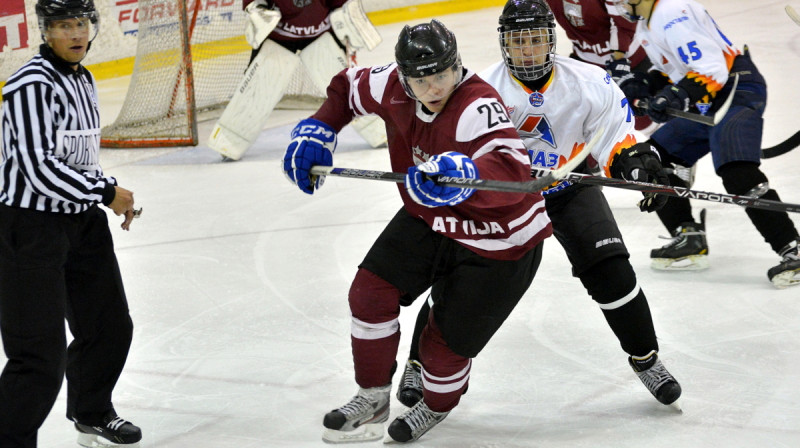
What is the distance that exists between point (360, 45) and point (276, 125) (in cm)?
131

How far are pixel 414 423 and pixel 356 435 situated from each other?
143 mm

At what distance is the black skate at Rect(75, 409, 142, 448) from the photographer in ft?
7.93

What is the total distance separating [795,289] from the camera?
133 inches

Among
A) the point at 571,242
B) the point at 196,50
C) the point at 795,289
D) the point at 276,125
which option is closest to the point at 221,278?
the point at 571,242

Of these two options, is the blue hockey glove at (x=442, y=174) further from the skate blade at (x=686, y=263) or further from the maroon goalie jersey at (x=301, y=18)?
the maroon goalie jersey at (x=301, y=18)

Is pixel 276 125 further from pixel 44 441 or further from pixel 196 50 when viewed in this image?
pixel 44 441

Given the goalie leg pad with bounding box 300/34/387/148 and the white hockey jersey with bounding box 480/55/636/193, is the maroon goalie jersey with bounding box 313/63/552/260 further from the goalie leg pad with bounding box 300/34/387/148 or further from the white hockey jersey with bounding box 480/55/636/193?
the goalie leg pad with bounding box 300/34/387/148

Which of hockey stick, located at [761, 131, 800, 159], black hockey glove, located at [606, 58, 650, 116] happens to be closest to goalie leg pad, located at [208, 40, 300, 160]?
black hockey glove, located at [606, 58, 650, 116]

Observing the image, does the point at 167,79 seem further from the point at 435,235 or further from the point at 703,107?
the point at 435,235

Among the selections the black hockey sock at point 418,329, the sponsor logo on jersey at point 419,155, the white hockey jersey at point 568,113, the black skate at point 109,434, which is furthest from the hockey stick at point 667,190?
the black skate at point 109,434

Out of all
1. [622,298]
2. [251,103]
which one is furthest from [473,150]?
[251,103]

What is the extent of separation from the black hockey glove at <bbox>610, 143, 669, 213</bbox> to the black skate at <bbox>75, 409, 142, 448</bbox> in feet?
4.30

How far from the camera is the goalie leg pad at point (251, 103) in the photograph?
217 inches

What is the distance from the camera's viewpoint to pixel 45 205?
213cm
